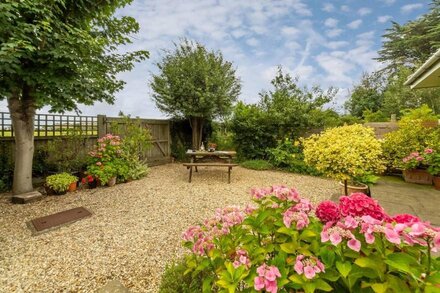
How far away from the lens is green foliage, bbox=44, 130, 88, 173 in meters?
5.28

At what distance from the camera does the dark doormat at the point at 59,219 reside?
317cm

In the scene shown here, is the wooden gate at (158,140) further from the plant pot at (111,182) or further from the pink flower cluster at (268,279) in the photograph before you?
the pink flower cluster at (268,279)

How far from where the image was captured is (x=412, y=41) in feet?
50.1

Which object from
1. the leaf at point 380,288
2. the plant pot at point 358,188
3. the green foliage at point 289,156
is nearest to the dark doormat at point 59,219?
the leaf at point 380,288

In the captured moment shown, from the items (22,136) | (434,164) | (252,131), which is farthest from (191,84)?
(434,164)

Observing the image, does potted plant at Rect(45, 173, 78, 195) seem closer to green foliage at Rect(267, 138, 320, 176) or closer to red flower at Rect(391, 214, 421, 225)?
red flower at Rect(391, 214, 421, 225)

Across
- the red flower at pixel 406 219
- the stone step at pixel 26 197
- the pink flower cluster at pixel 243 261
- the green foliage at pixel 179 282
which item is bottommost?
the stone step at pixel 26 197

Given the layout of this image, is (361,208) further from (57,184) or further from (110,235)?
(57,184)

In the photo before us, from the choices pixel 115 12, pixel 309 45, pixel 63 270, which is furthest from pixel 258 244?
pixel 309 45

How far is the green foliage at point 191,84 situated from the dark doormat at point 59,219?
5404mm

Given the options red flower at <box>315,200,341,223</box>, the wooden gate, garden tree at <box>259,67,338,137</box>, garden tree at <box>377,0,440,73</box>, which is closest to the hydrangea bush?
red flower at <box>315,200,341,223</box>

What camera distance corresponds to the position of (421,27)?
15.5 meters

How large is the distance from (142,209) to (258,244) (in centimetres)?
321

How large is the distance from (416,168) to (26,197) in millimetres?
7916
